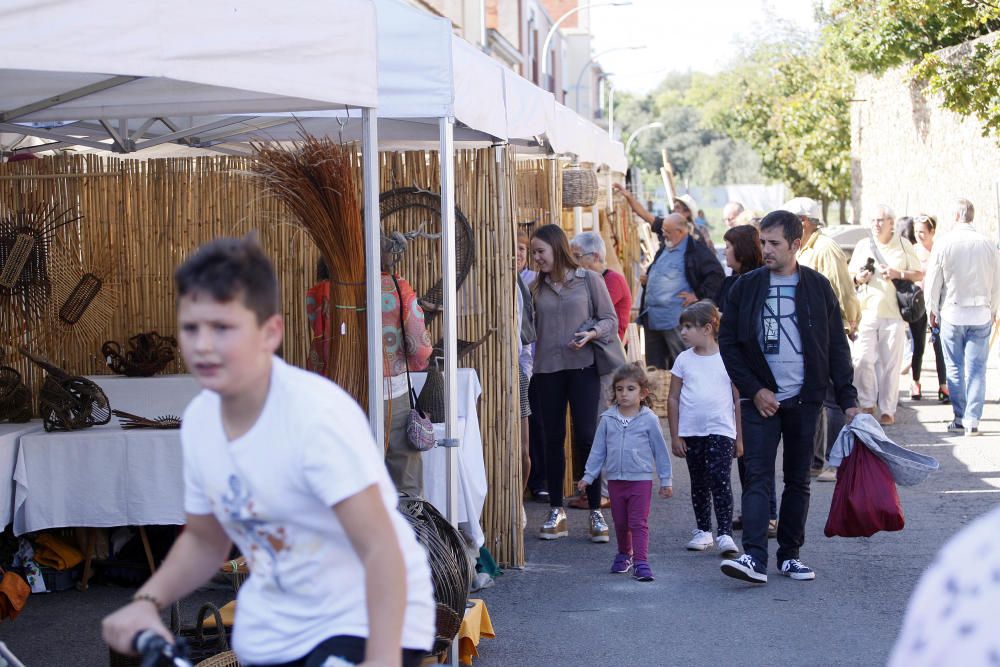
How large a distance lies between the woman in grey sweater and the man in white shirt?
477cm

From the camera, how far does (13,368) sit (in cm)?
743

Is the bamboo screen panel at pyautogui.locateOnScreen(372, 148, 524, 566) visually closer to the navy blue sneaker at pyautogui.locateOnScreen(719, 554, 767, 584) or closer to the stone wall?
the navy blue sneaker at pyautogui.locateOnScreen(719, 554, 767, 584)

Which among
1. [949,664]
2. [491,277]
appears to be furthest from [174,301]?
[949,664]

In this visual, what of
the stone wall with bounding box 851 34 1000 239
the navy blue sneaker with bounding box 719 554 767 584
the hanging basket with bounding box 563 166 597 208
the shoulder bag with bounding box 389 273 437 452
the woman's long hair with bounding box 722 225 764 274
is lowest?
the navy blue sneaker with bounding box 719 554 767 584

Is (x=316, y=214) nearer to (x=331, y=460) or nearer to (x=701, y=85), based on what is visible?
(x=331, y=460)

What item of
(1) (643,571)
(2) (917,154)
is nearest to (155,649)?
(1) (643,571)

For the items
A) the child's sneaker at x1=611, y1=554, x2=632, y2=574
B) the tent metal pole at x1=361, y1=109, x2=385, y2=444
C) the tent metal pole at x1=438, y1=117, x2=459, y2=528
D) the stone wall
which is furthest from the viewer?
the stone wall

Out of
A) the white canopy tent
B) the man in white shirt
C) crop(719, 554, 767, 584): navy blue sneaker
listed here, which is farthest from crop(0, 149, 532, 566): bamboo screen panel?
the man in white shirt

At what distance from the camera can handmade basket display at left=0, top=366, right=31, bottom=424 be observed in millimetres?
7066

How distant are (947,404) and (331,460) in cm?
1273

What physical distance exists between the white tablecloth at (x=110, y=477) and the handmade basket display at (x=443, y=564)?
1.82m

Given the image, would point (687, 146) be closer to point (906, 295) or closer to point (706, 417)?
point (906, 295)

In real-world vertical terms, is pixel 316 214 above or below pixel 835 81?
below

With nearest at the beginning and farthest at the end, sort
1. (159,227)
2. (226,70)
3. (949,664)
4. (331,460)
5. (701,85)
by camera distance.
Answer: (949,664) < (331,460) < (226,70) < (159,227) < (701,85)
